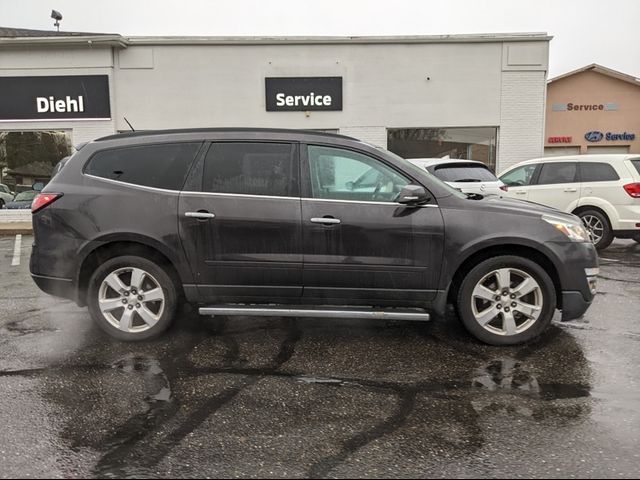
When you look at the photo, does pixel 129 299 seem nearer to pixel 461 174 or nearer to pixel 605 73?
pixel 461 174

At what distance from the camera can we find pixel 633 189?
29.1 feet

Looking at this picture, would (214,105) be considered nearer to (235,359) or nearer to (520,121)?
(520,121)

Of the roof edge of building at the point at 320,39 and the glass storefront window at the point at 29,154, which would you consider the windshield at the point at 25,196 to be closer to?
the glass storefront window at the point at 29,154

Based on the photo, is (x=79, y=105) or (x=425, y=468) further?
(x=79, y=105)

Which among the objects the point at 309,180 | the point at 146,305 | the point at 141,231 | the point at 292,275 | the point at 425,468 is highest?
the point at 309,180

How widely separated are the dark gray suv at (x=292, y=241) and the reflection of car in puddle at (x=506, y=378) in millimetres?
386

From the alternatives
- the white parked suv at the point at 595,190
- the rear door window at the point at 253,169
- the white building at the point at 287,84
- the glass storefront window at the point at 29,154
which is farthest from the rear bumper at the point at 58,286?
the glass storefront window at the point at 29,154

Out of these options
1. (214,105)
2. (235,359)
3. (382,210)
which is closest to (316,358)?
(235,359)

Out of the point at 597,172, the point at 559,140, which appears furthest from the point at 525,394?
the point at 559,140

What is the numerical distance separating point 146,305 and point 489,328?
9.57 feet

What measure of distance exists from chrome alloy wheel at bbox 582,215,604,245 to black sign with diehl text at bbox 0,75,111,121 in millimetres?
12391

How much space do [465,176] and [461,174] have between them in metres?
0.08

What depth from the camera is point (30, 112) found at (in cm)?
1462

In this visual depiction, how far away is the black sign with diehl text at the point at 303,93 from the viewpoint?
48.2ft
